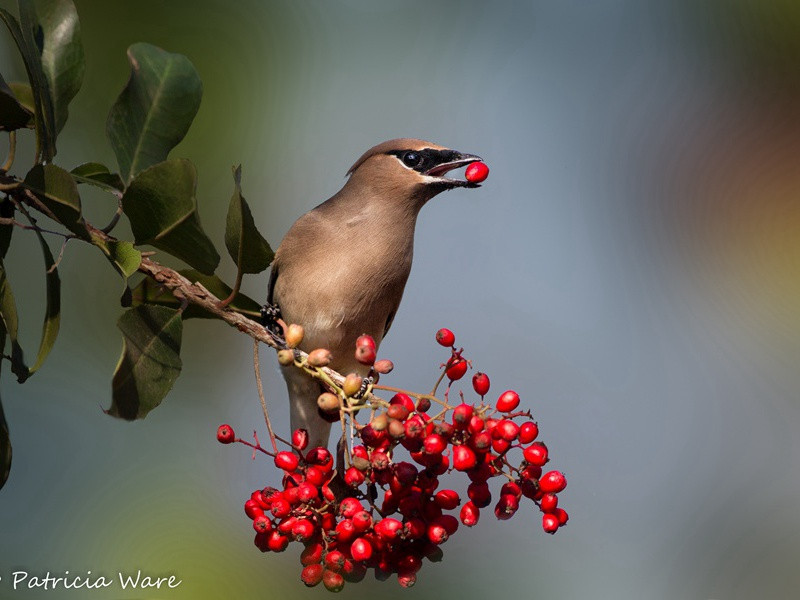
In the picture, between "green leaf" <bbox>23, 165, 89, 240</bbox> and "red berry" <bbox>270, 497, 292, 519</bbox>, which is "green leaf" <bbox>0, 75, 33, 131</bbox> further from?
"red berry" <bbox>270, 497, 292, 519</bbox>

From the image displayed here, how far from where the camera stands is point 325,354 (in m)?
2.18

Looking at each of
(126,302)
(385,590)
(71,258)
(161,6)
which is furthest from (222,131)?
(126,302)

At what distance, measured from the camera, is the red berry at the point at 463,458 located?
2.16 meters

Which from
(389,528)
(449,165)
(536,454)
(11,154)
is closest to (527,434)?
(536,454)

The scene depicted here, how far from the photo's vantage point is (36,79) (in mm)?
2086

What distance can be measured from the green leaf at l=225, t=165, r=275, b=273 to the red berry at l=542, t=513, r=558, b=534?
2.96 ft

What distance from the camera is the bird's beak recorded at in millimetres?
3477

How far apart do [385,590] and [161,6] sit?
2889mm

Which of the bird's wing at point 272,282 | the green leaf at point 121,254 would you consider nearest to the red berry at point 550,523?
the green leaf at point 121,254

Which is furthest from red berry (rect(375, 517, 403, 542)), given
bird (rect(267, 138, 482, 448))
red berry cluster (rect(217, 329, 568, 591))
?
bird (rect(267, 138, 482, 448))

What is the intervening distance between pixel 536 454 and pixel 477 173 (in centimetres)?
116

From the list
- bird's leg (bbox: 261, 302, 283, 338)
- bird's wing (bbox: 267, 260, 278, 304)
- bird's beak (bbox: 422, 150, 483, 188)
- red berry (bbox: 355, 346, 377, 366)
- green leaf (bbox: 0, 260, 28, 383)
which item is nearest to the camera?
green leaf (bbox: 0, 260, 28, 383)

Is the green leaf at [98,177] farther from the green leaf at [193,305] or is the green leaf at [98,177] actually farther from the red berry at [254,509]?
the red berry at [254,509]

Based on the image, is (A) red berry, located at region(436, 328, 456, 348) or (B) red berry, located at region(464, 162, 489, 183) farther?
(B) red berry, located at region(464, 162, 489, 183)
